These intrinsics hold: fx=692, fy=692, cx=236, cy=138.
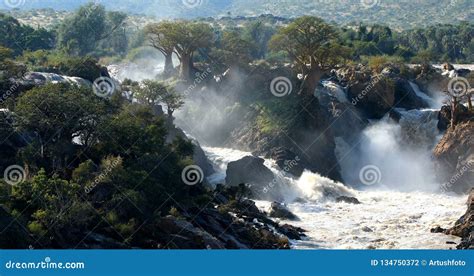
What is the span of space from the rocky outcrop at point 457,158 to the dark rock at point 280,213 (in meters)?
16.8

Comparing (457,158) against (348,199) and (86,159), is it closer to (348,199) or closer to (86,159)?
(348,199)

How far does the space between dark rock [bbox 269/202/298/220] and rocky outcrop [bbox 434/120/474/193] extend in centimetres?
1684

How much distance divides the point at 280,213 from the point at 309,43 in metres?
27.5

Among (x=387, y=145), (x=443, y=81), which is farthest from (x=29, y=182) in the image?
(x=443, y=81)

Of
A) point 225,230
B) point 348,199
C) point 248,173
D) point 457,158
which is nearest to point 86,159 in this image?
point 225,230

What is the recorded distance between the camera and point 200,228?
37.4m

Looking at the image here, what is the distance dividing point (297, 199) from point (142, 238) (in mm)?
24400

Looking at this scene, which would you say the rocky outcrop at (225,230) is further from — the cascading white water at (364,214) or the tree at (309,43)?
the tree at (309,43)

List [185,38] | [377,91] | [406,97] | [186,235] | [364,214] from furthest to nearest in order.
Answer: [185,38] < [406,97] < [377,91] < [364,214] < [186,235]

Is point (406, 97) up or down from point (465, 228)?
up

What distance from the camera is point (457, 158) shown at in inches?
2368

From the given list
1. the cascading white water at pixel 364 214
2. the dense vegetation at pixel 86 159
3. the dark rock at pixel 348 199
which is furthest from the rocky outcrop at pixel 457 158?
the dense vegetation at pixel 86 159

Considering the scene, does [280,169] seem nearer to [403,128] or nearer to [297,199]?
[297,199]

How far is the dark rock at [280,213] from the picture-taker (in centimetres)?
4897
